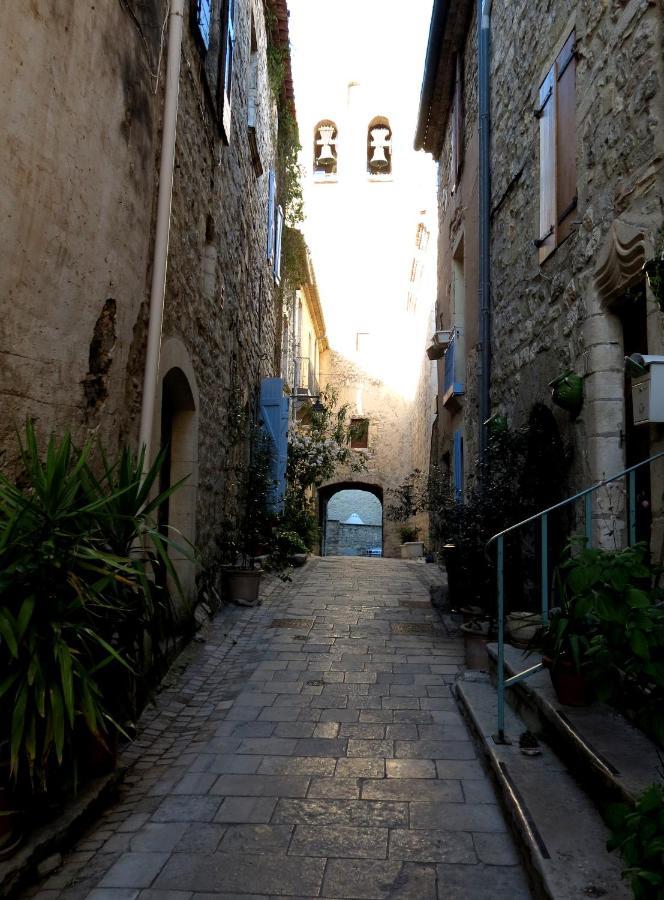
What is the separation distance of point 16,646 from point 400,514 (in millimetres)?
8786

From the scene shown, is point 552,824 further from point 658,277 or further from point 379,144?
point 379,144

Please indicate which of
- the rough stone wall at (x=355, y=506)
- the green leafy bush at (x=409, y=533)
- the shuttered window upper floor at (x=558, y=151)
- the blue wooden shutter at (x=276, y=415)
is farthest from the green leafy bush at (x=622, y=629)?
the rough stone wall at (x=355, y=506)

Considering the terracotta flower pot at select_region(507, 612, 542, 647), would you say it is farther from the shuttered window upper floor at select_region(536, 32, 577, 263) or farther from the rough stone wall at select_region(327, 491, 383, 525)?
the rough stone wall at select_region(327, 491, 383, 525)

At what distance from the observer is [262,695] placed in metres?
4.83

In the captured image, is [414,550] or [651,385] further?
[414,550]

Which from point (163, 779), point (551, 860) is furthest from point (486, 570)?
point (551, 860)

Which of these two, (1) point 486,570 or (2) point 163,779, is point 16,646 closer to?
(2) point 163,779

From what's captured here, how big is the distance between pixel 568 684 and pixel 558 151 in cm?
418

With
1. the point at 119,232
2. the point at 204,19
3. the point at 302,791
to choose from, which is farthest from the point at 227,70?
the point at 302,791

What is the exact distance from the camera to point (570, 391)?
4.91 metres

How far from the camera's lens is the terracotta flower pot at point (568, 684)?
11.2ft

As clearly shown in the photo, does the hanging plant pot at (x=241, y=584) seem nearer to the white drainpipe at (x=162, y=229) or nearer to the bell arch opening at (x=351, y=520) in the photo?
the white drainpipe at (x=162, y=229)

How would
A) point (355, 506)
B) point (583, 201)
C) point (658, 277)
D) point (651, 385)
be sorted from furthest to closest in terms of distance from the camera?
point (355, 506)
point (583, 201)
point (651, 385)
point (658, 277)

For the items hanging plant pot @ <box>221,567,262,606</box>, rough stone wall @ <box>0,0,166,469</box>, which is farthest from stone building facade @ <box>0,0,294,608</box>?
hanging plant pot @ <box>221,567,262,606</box>
